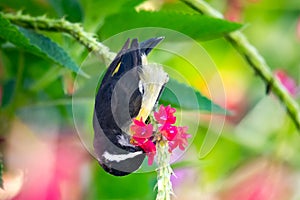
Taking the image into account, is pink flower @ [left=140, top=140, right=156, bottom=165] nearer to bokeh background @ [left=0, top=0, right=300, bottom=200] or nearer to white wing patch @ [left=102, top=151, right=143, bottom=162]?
white wing patch @ [left=102, top=151, right=143, bottom=162]

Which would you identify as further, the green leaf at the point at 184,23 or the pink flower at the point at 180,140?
the green leaf at the point at 184,23

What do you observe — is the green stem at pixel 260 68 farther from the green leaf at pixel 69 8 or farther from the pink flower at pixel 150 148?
the pink flower at pixel 150 148

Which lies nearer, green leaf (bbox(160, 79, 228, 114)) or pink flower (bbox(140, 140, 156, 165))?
pink flower (bbox(140, 140, 156, 165))

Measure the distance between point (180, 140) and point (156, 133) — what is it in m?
0.02

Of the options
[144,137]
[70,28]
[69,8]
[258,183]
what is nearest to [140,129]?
[144,137]

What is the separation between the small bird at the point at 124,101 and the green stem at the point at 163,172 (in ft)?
0.04

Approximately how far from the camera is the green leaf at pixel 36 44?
476 millimetres

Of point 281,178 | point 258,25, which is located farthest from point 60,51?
point 258,25

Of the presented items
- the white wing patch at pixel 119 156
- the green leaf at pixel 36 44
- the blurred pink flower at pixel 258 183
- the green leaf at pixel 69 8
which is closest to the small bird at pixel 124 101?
the white wing patch at pixel 119 156

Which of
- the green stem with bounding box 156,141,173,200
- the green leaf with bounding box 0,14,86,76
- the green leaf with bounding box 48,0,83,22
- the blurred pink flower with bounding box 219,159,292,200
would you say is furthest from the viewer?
the blurred pink flower with bounding box 219,159,292,200

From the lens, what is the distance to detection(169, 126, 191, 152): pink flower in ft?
1.29

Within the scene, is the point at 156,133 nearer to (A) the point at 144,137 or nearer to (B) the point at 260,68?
(A) the point at 144,137

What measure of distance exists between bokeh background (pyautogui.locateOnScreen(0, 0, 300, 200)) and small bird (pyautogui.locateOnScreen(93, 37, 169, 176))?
0.14 meters

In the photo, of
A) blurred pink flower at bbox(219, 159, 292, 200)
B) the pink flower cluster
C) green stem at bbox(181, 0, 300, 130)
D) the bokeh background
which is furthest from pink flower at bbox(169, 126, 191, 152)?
blurred pink flower at bbox(219, 159, 292, 200)
